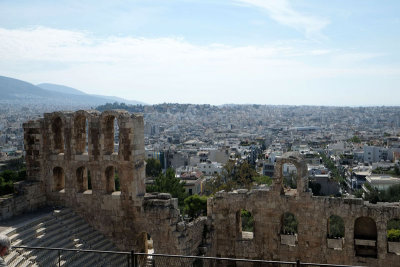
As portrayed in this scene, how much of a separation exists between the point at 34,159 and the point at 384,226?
15312 millimetres

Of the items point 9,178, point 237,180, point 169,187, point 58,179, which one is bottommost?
point 237,180

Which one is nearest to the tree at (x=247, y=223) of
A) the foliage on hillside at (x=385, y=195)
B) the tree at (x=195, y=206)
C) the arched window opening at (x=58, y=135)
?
the tree at (x=195, y=206)

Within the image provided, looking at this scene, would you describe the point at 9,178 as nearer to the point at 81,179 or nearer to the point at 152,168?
the point at 81,179

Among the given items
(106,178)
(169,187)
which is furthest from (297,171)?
(169,187)

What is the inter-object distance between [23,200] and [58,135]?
338 cm

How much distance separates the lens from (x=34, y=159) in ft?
63.5

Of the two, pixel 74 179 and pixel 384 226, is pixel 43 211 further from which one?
pixel 384 226

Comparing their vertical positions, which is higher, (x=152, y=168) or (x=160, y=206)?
(x=160, y=206)

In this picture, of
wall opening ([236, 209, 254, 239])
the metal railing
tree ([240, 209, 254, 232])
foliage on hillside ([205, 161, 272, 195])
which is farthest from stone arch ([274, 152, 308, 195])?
foliage on hillside ([205, 161, 272, 195])

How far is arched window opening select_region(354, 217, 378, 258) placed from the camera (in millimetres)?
17266

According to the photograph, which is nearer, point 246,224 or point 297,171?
point 297,171

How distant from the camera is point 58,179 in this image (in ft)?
64.9

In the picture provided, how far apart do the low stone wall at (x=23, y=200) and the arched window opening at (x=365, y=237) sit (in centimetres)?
1384

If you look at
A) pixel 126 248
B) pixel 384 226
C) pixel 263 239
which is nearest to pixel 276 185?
pixel 263 239
